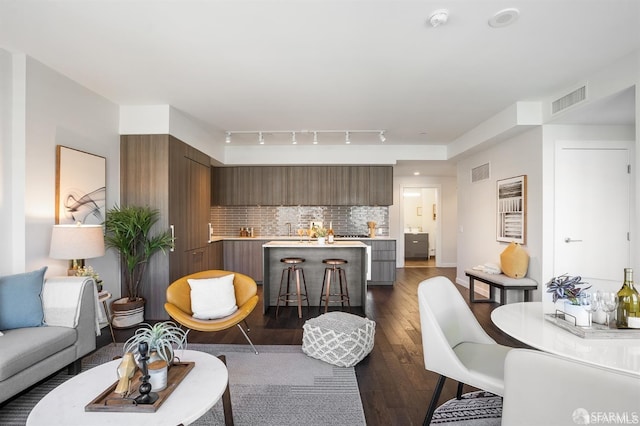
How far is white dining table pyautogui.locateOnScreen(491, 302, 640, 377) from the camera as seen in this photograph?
1.22 meters

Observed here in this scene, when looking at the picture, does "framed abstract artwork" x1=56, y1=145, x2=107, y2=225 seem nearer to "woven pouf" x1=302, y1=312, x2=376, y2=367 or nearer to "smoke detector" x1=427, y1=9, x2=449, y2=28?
"woven pouf" x1=302, y1=312, x2=376, y2=367

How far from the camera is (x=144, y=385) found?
151 centimetres

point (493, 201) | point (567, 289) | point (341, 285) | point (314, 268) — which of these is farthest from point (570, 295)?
point (493, 201)

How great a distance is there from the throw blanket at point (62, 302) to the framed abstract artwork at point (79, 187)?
927 mm

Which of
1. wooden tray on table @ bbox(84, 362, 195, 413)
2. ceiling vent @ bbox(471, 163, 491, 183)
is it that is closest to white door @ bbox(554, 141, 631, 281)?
ceiling vent @ bbox(471, 163, 491, 183)

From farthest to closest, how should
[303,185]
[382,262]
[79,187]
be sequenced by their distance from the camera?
[303,185] → [382,262] → [79,187]

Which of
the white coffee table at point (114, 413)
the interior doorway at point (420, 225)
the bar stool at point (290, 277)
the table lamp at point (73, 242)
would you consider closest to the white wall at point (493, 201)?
the bar stool at point (290, 277)

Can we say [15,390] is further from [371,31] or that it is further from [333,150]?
[333,150]

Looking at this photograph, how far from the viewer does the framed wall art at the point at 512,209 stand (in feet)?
14.4

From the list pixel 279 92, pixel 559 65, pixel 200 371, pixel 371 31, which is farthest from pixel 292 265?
pixel 559 65

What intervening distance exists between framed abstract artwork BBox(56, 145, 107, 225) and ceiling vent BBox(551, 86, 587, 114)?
18.0 feet

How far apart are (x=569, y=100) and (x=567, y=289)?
115 inches

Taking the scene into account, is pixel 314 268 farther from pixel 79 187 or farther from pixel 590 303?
pixel 590 303

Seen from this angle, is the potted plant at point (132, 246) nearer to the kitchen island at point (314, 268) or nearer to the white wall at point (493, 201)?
the kitchen island at point (314, 268)
